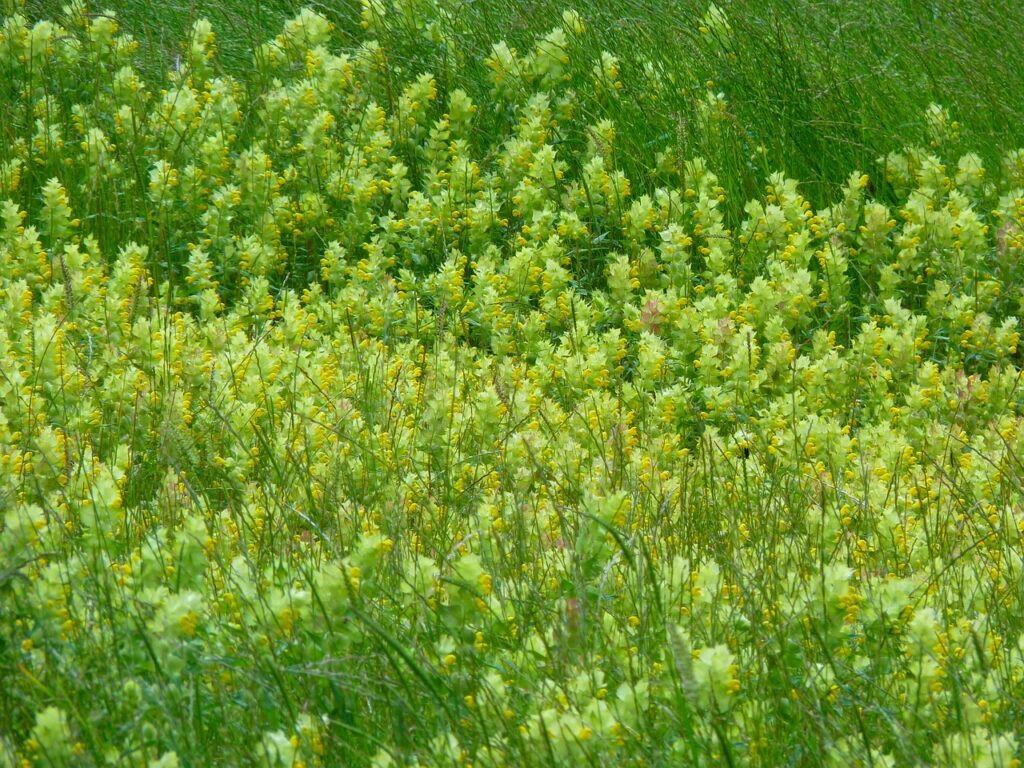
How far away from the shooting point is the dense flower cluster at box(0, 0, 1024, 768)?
244 cm

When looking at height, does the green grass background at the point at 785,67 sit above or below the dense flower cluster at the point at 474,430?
above

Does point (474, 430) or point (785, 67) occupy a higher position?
point (785, 67)

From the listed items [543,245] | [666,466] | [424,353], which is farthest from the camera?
[543,245]

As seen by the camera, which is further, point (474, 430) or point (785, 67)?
point (785, 67)

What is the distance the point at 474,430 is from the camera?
166 inches

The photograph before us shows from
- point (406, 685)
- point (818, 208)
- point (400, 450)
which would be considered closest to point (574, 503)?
point (400, 450)

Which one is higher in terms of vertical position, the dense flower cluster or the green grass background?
the green grass background

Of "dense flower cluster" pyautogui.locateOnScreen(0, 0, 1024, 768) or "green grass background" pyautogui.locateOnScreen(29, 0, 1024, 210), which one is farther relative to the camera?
"green grass background" pyautogui.locateOnScreen(29, 0, 1024, 210)

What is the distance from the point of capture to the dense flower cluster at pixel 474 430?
8.01ft

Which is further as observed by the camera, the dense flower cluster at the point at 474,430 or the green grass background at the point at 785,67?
the green grass background at the point at 785,67

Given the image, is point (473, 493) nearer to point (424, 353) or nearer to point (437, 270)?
point (424, 353)

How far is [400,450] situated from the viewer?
4078 millimetres

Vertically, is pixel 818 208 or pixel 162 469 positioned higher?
pixel 818 208

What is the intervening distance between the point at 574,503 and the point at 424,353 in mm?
1584
